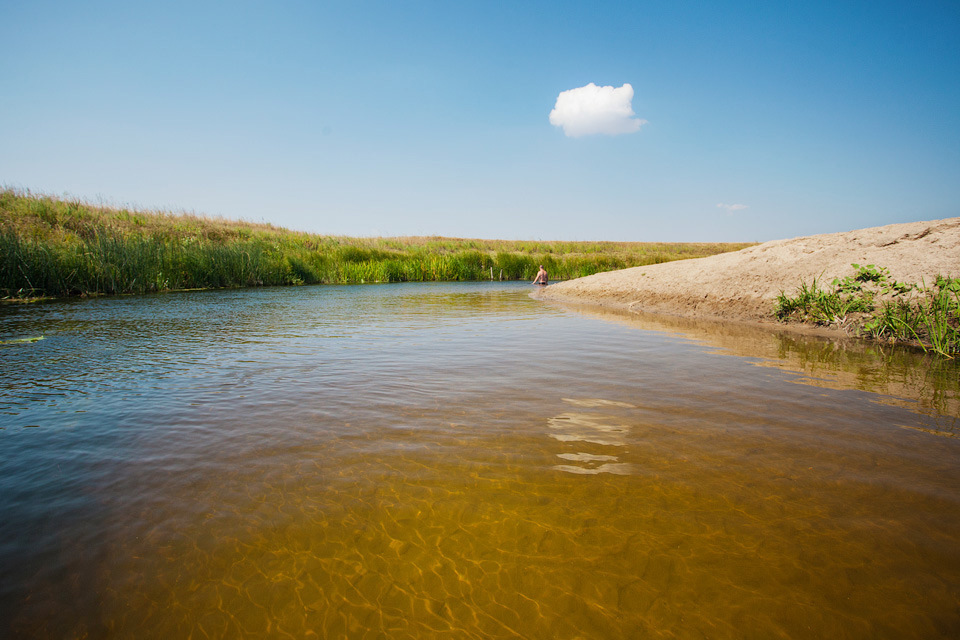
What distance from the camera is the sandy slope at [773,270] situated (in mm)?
8031

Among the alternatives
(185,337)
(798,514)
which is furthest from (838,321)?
(185,337)

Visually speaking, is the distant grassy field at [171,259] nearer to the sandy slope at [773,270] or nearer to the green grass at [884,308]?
the sandy slope at [773,270]

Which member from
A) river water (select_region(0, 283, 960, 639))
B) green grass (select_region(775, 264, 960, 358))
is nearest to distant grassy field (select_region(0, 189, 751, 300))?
river water (select_region(0, 283, 960, 639))

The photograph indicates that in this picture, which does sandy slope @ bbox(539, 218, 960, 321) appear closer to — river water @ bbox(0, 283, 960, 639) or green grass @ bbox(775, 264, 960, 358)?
green grass @ bbox(775, 264, 960, 358)

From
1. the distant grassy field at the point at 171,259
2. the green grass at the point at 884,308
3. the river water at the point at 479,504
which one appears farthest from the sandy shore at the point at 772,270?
the distant grassy field at the point at 171,259

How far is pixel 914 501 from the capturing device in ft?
8.01

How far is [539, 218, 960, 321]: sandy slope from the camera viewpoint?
8.03 m

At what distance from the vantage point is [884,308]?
24.8 ft

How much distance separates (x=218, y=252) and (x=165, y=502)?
20.3 m

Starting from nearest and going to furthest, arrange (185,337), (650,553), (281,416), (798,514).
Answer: (650,553) < (798,514) < (281,416) < (185,337)

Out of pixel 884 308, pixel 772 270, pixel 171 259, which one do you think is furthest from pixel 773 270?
pixel 171 259

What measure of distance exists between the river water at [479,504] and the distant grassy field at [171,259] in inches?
463

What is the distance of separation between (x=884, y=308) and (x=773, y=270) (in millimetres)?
2714

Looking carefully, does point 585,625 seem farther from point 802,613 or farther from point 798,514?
point 798,514
